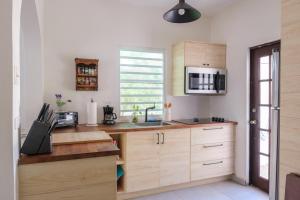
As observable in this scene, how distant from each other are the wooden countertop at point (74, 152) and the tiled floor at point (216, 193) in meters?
1.49

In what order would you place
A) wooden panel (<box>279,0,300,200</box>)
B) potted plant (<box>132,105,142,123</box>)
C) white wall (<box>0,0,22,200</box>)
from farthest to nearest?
potted plant (<box>132,105,142,123</box>) → wooden panel (<box>279,0,300,200</box>) → white wall (<box>0,0,22,200</box>)

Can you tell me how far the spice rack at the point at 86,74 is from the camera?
304cm

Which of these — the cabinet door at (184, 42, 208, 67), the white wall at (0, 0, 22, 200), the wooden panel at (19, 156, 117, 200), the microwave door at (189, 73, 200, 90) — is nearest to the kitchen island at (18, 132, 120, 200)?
the wooden panel at (19, 156, 117, 200)

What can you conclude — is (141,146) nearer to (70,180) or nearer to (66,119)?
Result: (66,119)

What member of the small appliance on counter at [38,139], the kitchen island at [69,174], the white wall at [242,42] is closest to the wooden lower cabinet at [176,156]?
the white wall at [242,42]

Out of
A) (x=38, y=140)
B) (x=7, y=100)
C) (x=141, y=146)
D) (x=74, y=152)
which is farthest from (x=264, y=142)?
(x=7, y=100)

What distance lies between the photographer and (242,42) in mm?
3234

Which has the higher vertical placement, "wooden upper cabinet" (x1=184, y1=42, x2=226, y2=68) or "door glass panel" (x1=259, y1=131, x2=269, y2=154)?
"wooden upper cabinet" (x1=184, y1=42, x2=226, y2=68)

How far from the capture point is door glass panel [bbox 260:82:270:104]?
2.94 m

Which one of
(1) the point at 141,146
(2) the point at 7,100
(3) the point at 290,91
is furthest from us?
(1) the point at 141,146

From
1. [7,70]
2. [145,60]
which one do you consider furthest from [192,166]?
[7,70]

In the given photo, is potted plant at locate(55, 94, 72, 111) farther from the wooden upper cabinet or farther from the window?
the wooden upper cabinet

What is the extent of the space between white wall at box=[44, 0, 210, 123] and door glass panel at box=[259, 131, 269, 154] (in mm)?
1265

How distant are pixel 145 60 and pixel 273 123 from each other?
2122mm
